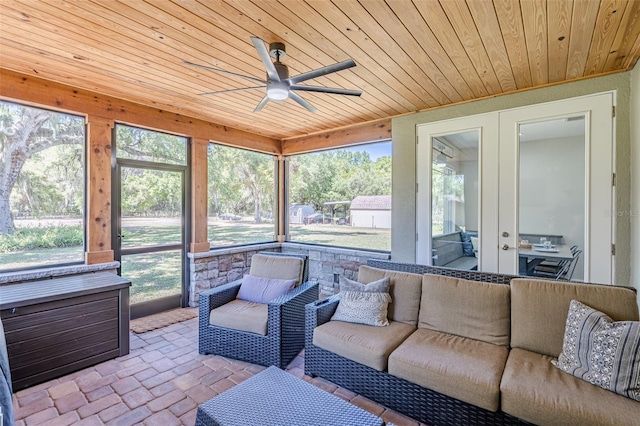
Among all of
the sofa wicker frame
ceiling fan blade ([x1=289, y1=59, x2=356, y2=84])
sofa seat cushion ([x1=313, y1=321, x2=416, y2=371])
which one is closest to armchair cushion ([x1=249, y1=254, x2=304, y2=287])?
the sofa wicker frame

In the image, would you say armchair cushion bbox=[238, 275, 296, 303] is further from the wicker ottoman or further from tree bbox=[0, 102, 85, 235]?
tree bbox=[0, 102, 85, 235]

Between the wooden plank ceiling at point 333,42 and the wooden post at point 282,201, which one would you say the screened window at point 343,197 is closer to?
the wooden post at point 282,201

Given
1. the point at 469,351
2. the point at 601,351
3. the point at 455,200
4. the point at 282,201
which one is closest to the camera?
the point at 601,351

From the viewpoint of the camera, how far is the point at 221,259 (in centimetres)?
469

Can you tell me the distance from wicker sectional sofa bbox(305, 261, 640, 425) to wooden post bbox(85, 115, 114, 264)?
2.64 meters

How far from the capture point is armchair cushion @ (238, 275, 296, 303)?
304cm

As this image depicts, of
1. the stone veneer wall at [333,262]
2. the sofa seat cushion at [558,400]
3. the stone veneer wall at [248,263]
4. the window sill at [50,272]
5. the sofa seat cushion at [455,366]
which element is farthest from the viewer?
the stone veneer wall at [333,262]

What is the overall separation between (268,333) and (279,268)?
76 cm

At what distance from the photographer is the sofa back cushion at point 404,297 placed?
2.57 metres

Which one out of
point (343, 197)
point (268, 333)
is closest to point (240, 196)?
point (343, 197)

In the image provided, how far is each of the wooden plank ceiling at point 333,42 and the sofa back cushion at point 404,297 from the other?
1.90m

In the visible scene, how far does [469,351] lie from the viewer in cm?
206

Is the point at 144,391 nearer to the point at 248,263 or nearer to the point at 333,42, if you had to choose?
the point at 248,263

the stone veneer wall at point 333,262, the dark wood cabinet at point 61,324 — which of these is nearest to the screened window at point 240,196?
the stone veneer wall at point 333,262
